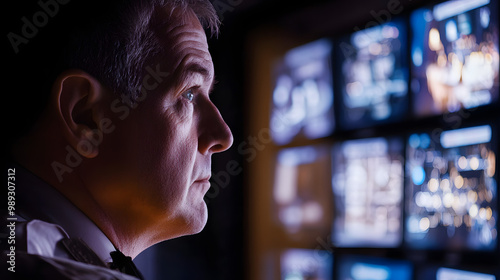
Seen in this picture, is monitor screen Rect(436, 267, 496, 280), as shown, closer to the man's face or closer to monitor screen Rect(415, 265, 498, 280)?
monitor screen Rect(415, 265, 498, 280)

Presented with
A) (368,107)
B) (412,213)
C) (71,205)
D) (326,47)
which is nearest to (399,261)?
(412,213)

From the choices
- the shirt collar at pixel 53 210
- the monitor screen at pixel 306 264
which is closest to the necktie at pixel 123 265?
the shirt collar at pixel 53 210

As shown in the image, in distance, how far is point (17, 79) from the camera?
861 millimetres

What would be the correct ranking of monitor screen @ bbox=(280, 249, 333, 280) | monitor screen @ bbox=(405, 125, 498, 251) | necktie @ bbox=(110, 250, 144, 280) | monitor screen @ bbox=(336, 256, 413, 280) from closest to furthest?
1. necktie @ bbox=(110, 250, 144, 280)
2. monitor screen @ bbox=(405, 125, 498, 251)
3. monitor screen @ bbox=(336, 256, 413, 280)
4. monitor screen @ bbox=(280, 249, 333, 280)

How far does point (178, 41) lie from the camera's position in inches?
36.3

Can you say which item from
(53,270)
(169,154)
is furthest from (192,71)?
(53,270)

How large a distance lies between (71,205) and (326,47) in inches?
76.1

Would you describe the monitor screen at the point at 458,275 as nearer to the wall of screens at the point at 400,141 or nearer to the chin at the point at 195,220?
the wall of screens at the point at 400,141

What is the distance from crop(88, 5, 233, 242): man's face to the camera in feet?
2.73

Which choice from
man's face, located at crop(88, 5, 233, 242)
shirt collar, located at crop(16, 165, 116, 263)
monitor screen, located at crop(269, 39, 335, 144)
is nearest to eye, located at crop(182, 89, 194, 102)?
man's face, located at crop(88, 5, 233, 242)

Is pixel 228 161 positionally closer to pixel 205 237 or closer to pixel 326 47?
pixel 205 237

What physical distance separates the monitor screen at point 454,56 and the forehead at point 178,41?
1.27 m

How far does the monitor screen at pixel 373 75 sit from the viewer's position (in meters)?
2.19

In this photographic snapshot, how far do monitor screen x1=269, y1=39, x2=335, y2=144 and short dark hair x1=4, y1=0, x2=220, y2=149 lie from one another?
1.72 meters
